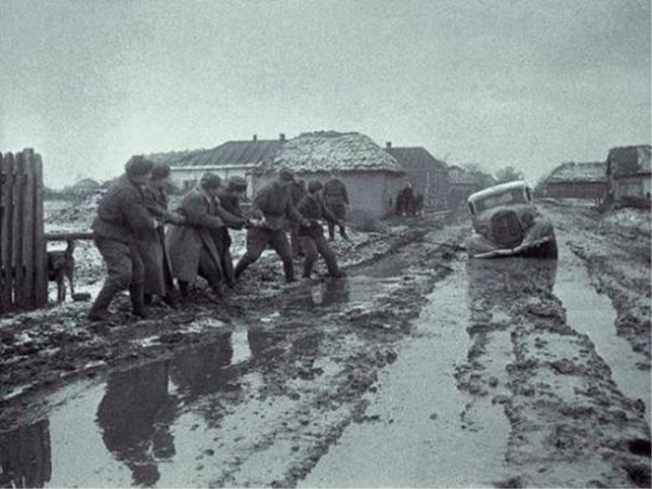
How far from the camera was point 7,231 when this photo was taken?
804cm

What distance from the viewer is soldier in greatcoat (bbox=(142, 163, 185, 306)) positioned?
824 cm

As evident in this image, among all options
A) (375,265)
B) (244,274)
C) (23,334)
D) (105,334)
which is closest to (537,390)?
(105,334)

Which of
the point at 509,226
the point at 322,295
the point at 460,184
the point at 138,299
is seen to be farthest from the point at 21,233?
the point at 460,184

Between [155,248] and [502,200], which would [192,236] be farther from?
[502,200]

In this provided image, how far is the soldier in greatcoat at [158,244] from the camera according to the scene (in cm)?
824

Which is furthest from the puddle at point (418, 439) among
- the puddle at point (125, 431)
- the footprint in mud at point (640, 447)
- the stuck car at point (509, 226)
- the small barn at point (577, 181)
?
the small barn at point (577, 181)

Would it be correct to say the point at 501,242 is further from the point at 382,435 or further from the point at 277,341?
the point at 382,435

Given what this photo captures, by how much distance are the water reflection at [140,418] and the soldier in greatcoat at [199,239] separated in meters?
3.12

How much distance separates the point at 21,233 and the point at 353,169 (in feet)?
86.5

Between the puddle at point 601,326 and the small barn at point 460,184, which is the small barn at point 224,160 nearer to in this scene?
the small barn at point 460,184

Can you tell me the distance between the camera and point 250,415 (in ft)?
15.3

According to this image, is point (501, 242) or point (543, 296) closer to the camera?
point (543, 296)

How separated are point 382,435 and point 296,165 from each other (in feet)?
101

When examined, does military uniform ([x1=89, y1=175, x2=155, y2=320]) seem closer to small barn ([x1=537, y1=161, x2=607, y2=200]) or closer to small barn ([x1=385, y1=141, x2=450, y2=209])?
small barn ([x1=385, y1=141, x2=450, y2=209])
